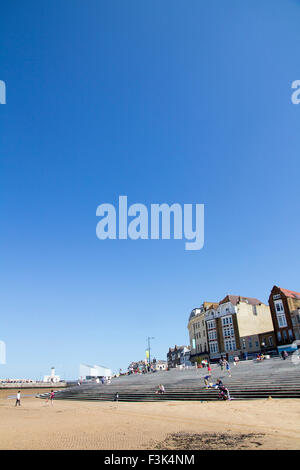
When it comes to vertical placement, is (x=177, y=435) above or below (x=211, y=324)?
below

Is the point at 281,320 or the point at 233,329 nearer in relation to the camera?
the point at 281,320

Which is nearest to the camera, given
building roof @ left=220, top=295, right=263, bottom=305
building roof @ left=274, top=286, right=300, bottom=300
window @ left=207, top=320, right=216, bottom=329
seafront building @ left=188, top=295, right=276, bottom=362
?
building roof @ left=274, top=286, right=300, bottom=300

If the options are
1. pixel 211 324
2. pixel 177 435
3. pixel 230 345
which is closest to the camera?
pixel 177 435

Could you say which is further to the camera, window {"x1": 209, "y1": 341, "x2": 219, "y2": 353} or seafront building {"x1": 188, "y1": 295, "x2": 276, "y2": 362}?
window {"x1": 209, "y1": 341, "x2": 219, "y2": 353}

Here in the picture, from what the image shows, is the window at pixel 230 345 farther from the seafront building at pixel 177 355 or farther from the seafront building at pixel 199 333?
the seafront building at pixel 177 355

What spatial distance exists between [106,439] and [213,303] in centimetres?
7261

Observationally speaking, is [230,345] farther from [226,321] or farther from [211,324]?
[211,324]

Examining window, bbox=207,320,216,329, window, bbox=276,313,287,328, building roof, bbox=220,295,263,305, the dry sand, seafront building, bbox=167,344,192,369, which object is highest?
building roof, bbox=220,295,263,305

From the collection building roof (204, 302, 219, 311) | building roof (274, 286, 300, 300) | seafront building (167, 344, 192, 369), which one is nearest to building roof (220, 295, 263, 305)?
building roof (204, 302, 219, 311)

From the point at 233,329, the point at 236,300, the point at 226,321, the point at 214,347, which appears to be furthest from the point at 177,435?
the point at 236,300

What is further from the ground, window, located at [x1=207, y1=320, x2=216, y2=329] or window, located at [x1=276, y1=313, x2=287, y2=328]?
window, located at [x1=207, y1=320, x2=216, y2=329]

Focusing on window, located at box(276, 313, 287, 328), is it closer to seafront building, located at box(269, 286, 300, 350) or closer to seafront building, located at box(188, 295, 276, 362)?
seafront building, located at box(269, 286, 300, 350)
